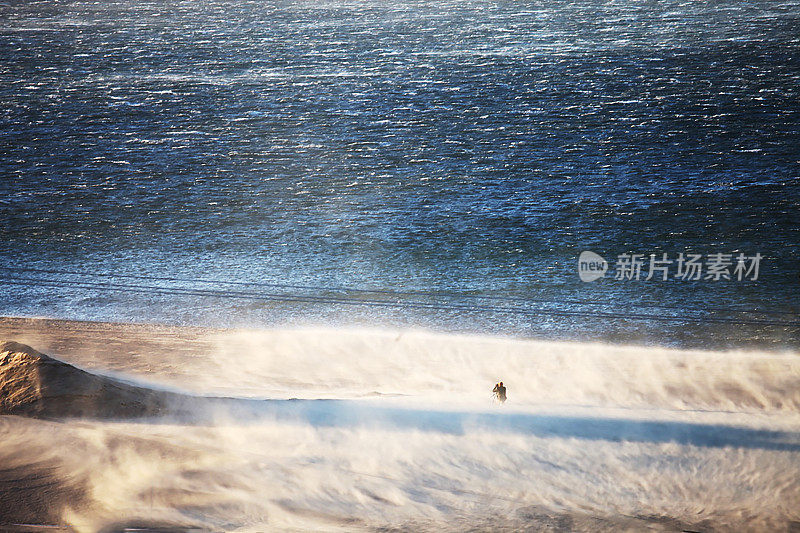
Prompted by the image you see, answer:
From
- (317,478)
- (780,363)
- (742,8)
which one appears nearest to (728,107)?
(742,8)

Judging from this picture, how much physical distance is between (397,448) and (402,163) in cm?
3758

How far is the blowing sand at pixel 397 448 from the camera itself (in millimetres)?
22234

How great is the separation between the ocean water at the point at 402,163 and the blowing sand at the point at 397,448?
647cm

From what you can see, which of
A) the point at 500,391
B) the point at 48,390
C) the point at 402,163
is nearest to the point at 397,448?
the point at 500,391

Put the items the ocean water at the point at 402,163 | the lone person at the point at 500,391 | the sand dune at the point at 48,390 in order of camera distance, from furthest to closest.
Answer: the ocean water at the point at 402,163 → the lone person at the point at 500,391 → the sand dune at the point at 48,390

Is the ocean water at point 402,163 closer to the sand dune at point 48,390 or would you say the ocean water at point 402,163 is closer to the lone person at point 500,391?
the lone person at point 500,391

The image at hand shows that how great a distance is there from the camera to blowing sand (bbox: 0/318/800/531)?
2223 centimetres

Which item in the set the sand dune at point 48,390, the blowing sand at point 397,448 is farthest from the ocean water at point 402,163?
the sand dune at point 48,390

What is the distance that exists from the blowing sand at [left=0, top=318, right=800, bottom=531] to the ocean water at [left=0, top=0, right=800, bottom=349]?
21.2 feet

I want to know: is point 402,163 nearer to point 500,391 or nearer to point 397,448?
point 500,391

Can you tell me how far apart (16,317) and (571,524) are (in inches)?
1190

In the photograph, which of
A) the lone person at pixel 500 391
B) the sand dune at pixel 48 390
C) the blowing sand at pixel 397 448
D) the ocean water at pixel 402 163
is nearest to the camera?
the blowing sand at pixel 397 448

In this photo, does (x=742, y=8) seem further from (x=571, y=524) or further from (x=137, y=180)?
(x=571, y=524)

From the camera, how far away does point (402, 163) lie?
59.5 meters
